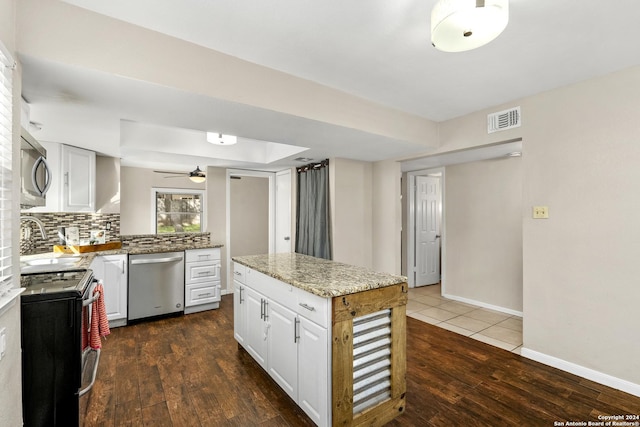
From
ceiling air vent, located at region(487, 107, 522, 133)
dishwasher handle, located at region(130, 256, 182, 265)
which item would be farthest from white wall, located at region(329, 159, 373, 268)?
dishwasher handle, located at region(130, 256, 182, 265)

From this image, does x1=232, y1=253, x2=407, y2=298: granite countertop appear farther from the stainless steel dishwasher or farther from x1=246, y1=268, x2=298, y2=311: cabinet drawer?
the stainless steel dishwasher

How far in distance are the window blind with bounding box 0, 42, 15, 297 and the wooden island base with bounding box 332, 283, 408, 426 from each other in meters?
1.56

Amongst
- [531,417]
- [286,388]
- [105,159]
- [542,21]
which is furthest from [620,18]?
[105,159]

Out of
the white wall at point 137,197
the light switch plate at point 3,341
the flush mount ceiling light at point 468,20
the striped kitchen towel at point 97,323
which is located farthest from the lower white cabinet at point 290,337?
the white wall at point 137,197

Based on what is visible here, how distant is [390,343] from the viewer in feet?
6.18

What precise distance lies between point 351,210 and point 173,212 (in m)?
3.74

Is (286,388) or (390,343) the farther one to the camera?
(286,388)

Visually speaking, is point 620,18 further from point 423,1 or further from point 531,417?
point 531,417

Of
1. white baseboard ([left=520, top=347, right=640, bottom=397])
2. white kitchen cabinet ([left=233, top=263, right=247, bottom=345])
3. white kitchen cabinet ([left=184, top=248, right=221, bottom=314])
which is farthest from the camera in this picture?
white kitchen cabinet ([left=184, top=248, right=221, bottom=314])

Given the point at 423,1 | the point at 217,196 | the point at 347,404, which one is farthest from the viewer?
the point at 217,196

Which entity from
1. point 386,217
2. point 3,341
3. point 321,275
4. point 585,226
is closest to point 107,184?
point 3,341

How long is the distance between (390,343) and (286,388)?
0.80 meters

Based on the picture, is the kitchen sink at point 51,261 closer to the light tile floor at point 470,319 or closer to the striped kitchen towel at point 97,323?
the striped kitchen towel at point 97,323

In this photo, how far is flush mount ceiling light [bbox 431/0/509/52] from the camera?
4.22ft
